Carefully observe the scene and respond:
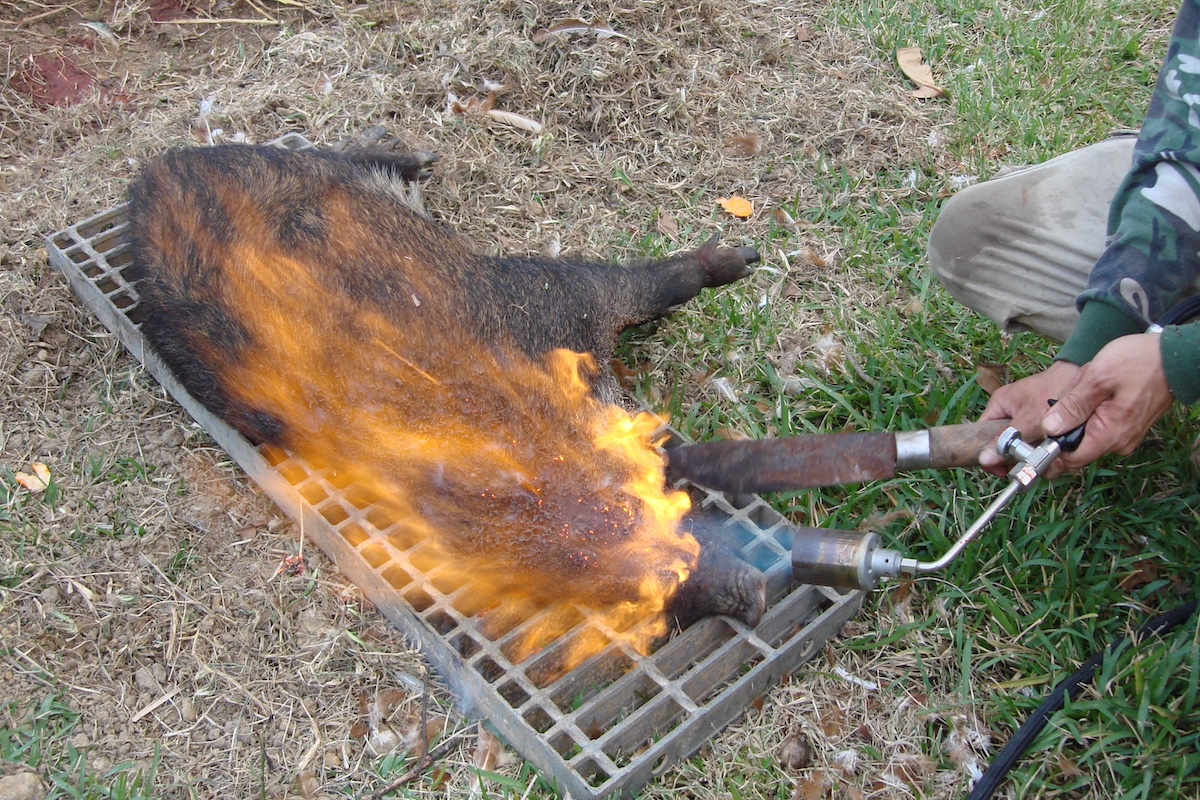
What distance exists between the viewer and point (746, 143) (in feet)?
14.3

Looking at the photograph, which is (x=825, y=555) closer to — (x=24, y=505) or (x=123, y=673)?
(x=123, y=673)

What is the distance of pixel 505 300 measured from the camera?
325cm

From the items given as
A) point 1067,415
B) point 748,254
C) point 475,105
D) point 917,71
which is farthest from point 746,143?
point 1067,415

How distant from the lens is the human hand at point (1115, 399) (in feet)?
7.43

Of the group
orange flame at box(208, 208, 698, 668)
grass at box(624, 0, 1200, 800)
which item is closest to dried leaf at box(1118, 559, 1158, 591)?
grass at box(624, 0, 1200, 800)

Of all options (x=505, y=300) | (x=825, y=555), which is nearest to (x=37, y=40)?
(x=505, y=300)

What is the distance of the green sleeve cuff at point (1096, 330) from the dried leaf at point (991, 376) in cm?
70

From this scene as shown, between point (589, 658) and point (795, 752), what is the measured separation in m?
0.55

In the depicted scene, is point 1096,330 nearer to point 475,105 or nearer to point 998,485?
point 998,485

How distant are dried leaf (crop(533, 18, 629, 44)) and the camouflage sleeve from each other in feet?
8.14

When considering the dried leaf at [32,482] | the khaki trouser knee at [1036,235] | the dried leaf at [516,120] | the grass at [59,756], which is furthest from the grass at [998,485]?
the dried leaf at [32,482]

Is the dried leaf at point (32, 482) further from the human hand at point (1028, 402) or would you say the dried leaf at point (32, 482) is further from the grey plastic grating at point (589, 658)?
the human hand at point (1028, 402)

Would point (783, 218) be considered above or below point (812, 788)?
above

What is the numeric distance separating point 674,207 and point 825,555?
2.19 meters
